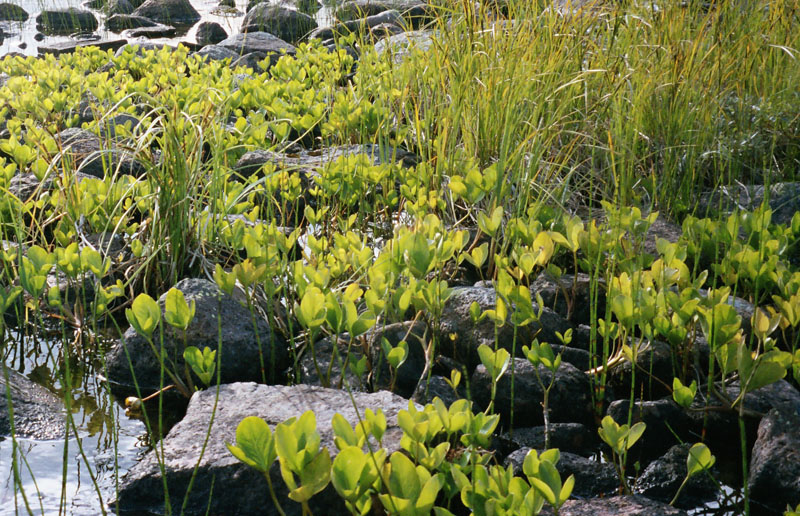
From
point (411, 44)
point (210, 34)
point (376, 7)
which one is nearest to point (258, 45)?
point (210, 34)

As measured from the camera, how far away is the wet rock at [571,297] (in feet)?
7.93

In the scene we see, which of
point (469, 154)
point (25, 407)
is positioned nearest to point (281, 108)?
point (469, 154)

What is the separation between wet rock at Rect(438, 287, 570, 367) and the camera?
2191 mm

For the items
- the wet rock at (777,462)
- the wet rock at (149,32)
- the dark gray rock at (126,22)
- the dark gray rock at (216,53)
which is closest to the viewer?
the wet rock at (777,462)

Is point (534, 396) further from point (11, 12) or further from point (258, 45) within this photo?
point (11, 12)

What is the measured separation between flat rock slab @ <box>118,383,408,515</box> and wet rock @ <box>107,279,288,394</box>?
37cm

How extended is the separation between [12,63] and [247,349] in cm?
395

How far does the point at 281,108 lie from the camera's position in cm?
382

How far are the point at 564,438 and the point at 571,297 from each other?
66 centimetres

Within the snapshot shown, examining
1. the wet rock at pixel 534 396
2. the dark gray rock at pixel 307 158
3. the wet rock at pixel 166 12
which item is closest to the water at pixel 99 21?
the wet rock at pixel 166 12

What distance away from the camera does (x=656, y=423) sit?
1908mm

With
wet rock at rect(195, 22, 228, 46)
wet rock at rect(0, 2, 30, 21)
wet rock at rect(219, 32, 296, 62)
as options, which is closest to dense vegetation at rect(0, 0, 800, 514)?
wet rock at rect(219, 32, 296, 62)

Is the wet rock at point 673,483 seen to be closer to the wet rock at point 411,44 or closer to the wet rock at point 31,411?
the wet rock at point 31,411

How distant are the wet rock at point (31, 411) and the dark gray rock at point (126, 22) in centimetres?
842
